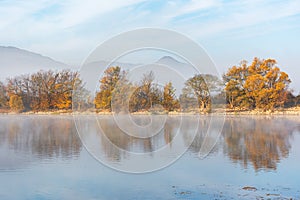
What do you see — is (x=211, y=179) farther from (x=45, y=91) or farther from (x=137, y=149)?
(x=45, y=91)

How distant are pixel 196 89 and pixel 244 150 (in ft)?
25.0

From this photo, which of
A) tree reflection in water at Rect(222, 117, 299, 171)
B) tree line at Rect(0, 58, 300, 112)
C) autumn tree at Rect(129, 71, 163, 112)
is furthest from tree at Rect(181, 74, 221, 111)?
tree reflection in water at Rect(222, 117, 299, 171)

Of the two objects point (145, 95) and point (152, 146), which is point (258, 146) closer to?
point (152, 146)

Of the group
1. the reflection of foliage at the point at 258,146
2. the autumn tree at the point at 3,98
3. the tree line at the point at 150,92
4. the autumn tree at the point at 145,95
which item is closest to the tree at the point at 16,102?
the tree line at the point at 150,92

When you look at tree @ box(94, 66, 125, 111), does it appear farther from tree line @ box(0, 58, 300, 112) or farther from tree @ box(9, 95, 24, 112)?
tree @ box(9, 95, 24, 112)

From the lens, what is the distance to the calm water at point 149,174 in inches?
347

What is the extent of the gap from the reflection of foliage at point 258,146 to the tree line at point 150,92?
333cm

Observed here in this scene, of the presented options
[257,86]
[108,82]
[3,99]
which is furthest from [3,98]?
[257,86]

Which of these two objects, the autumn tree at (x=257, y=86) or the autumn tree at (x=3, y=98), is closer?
the autumn tree at (x=257, y=86)

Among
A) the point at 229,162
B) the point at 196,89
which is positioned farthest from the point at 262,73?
the point at 229,162

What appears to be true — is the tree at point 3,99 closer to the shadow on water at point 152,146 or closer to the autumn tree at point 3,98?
the autumn tree at point 3,98

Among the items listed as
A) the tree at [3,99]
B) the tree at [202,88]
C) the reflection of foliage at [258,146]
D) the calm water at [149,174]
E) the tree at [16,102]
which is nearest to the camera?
the calm water at [149,174]

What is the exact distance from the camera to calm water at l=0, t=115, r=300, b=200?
28.9 feet

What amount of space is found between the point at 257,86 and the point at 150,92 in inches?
656
